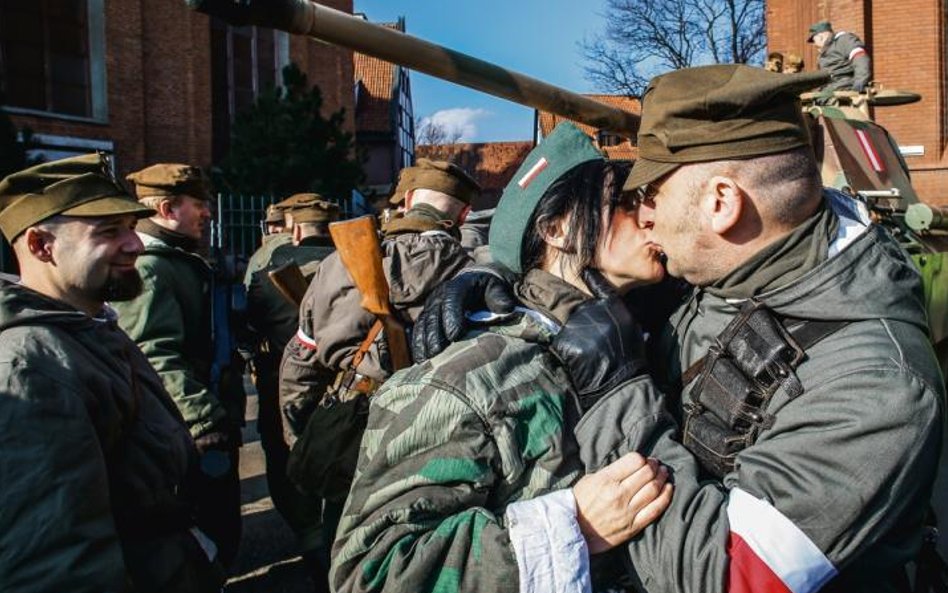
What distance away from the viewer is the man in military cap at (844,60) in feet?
28.8

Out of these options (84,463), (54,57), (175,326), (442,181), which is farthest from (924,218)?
(54,57)

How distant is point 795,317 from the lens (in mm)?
1603

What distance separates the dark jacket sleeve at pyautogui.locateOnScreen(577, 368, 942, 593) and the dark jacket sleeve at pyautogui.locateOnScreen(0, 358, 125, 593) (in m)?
1.45

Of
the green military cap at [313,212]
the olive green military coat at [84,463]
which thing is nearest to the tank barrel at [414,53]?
the olive green military coat at [84,463]

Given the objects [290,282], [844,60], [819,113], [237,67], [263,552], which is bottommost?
[263,552]

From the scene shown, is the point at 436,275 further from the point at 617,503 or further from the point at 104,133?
the point at 104,133

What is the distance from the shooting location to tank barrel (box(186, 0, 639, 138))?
2311mm

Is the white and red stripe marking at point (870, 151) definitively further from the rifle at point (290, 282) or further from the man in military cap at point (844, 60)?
the man in military cap at point (844, 60)

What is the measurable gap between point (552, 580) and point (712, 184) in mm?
861

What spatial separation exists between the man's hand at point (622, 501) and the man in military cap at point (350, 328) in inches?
53.3

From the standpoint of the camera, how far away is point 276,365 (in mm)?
4895

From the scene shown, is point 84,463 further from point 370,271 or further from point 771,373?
point 771,373

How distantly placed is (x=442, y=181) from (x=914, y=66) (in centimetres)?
1511

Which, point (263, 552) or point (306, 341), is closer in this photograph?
point (306, 341)
